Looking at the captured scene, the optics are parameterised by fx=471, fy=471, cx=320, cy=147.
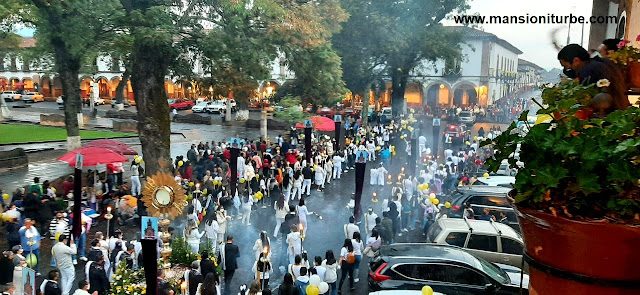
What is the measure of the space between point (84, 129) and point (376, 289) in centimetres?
2946

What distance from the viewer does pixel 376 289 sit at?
26.9ft

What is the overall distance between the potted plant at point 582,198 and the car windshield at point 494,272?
23.4 ft

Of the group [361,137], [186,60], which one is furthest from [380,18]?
[186,60]

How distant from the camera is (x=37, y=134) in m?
28.8

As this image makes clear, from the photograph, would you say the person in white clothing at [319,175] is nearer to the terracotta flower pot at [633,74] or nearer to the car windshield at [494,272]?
the car windshield at [494,272]

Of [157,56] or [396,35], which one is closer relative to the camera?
[157,56]

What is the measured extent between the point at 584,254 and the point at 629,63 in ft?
6.18

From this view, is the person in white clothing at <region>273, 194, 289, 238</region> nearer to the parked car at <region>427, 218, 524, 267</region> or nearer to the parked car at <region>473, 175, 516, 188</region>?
the parked car at <region>427, 218, 524, 267</region>

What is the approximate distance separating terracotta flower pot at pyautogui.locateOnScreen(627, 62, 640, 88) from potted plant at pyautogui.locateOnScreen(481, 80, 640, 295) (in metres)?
1.44

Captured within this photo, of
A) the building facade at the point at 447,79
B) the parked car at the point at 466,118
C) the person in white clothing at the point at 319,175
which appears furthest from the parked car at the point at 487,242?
the building facade at the point at 447,79

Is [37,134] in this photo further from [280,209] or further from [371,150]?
[280,209]

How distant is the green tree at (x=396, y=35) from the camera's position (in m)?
30.6

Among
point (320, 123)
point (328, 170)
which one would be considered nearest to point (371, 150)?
point (320, 123)

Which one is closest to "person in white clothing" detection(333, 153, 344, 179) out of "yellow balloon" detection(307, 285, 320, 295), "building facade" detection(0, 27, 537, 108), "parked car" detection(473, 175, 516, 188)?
"parked car" detection(473, 175, 516, 188)
